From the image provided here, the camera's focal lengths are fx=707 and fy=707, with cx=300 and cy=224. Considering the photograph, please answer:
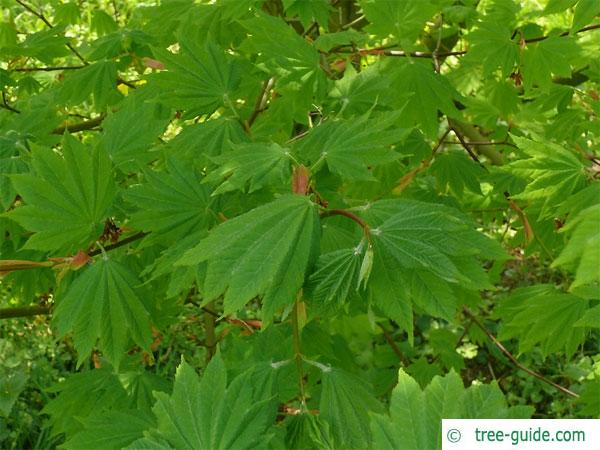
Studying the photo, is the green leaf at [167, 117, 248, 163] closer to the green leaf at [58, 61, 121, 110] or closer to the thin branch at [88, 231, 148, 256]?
the thin branch at [88, 231, 148, 256]

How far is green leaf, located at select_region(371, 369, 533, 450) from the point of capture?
0.96 metres

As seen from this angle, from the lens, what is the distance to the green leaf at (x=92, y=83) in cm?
203

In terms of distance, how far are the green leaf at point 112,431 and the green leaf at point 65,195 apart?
0.37m

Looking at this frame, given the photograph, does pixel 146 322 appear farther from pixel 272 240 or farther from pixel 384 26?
pixel 384 26

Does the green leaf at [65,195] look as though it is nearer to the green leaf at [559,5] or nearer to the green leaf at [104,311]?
the green leaf at [104,311]

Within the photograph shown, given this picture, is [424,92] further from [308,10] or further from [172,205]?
[172,205]

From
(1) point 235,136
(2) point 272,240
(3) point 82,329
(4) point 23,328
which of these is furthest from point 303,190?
(4) point 23,328

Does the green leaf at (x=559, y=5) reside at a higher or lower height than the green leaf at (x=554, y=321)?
higher

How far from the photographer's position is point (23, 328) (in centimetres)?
383

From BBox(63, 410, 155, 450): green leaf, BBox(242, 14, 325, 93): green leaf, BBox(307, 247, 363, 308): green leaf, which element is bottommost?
BBox(63, 410, 155, 450): green leaf

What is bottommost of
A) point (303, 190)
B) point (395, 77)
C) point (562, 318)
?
point (562, 318)

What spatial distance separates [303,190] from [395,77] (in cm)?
70

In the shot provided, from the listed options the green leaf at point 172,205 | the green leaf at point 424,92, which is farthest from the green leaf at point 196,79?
the green leaf at point 424,92

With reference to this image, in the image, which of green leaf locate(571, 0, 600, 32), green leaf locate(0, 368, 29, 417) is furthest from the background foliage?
green leaf locate(0, 368, 29, 417)
